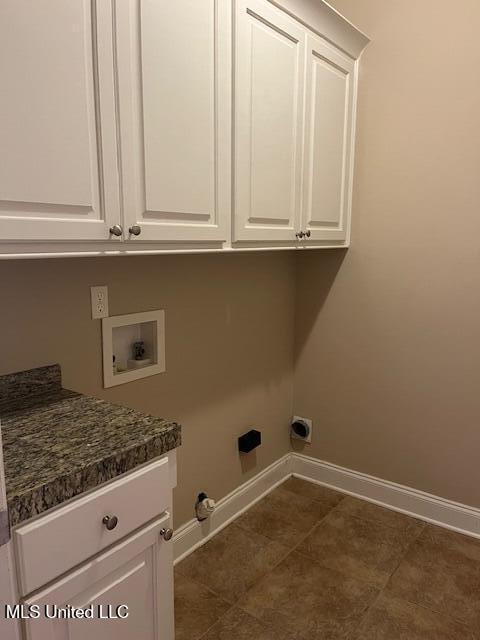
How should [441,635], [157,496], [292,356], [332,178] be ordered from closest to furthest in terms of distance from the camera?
[157,496], [441,635], [332,178], [292,356]

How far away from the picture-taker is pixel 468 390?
2.28 m

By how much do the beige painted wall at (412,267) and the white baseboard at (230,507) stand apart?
41 centimetres

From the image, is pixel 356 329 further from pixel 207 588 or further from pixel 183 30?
pixel 183 30

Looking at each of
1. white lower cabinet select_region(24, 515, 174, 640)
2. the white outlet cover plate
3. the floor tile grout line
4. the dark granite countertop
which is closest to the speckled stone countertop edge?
the dark granite countertop

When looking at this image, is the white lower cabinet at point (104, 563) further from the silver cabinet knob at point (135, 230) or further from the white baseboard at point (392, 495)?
the white baseboard at point (392, 495)

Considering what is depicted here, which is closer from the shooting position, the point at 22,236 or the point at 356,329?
the point at 22,236

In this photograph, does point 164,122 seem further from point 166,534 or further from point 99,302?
point 166,534

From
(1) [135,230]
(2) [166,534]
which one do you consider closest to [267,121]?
(1) [135,230]

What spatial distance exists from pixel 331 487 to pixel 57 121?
237 centimetres

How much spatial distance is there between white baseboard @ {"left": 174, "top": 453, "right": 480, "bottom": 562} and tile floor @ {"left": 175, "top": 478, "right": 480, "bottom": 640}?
52mm

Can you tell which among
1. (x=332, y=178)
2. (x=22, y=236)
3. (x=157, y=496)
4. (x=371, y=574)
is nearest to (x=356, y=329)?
(x=332, y=178)

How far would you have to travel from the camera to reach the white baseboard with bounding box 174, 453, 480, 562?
7.38 feet

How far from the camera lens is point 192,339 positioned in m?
2.09

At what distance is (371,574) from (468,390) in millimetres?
943
